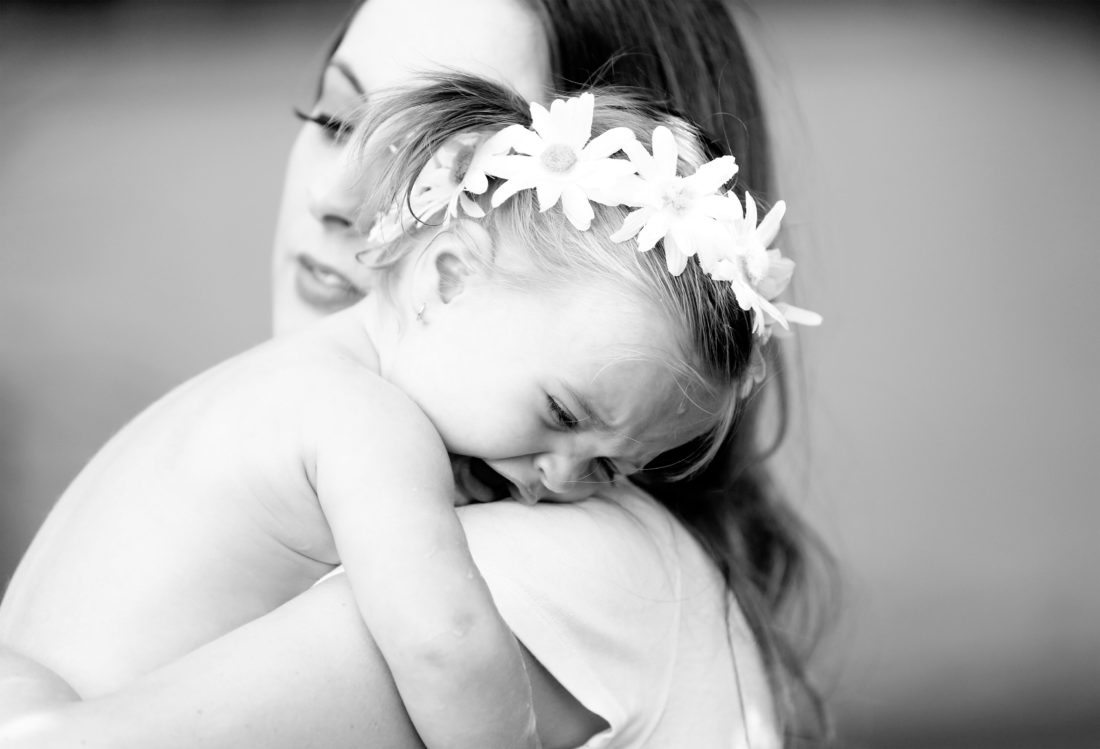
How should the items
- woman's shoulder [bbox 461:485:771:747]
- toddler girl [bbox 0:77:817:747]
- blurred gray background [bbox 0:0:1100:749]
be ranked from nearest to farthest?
toddler girl [bbox 0:77:817:747], woman's shoulder [bbox 461:485:771:747], blurred gray background [bbox 0:0:1100:749]

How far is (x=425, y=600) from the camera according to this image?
122cm

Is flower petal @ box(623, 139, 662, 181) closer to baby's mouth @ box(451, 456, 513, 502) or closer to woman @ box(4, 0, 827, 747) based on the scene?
woman @ box(4, 0, 827, 747)

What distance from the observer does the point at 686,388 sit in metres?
1.54

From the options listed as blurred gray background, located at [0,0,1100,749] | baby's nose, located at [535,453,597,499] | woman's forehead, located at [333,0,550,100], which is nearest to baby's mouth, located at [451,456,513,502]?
baby's nose, located at [535,453,597,499]

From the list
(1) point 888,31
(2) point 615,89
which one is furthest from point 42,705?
(1) point 888,31

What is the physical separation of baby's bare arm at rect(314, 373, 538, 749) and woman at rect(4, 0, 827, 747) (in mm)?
56

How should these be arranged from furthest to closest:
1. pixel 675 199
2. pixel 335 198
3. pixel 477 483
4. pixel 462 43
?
pixel 335 198 → pixel 462 43 → pixel 477 483 → pixel 675 199

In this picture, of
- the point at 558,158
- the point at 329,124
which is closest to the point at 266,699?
the point at 558,158

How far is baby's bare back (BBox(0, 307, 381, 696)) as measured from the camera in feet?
4.47

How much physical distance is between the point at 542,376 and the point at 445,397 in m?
0.12

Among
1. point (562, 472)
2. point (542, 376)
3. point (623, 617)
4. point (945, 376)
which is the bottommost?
point (945, 376)

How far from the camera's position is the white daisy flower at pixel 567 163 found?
1.49 meters

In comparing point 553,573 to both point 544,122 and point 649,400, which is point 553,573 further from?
point 544,122

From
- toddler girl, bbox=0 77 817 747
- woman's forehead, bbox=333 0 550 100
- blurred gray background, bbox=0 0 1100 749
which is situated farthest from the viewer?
blurred gray background, bbox=0 0 1100 749
